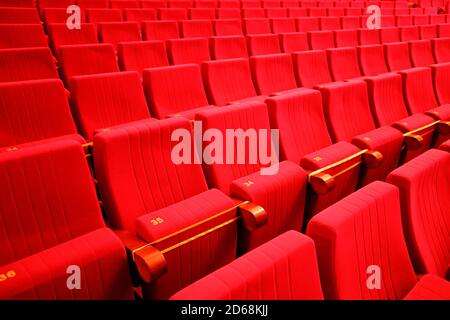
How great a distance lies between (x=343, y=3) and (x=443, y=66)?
74 centimetres

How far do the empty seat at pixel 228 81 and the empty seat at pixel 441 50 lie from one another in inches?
22.5

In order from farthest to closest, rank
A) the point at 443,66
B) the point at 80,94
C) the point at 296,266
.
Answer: the point at 443,66 < the point at 80,94 < the point at 296,266

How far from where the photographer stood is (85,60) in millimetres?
503

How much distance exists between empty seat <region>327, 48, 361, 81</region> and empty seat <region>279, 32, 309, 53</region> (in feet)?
0.35

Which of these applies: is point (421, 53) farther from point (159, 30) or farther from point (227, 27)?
point (159, 30)

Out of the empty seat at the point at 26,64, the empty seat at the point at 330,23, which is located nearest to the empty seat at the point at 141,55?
the empty seat at the point at 26,64

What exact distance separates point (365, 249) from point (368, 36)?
85 cm

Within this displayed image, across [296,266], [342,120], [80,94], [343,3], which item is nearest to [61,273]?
[296,266]

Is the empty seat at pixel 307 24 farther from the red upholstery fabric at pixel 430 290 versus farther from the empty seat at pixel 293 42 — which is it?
the red upholstery fabric at pixel 430 290

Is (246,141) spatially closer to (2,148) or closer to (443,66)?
(2,148)

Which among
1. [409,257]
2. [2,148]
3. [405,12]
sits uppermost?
[405,12]

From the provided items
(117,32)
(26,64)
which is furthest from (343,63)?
(26,64)

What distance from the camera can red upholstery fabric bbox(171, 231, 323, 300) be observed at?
0.14 m

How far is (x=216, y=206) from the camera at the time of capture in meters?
0.28
